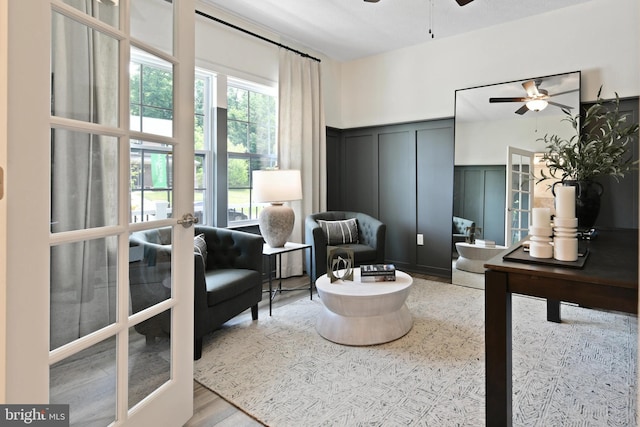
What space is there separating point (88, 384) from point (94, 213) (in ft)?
1.93

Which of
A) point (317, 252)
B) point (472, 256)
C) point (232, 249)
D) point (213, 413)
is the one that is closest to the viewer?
point (213, 413)

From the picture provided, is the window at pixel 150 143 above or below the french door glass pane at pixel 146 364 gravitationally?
above

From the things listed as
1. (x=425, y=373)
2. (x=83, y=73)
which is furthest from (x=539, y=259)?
(x=83, y=73)

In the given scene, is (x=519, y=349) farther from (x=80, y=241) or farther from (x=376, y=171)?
(x=376, y=171)

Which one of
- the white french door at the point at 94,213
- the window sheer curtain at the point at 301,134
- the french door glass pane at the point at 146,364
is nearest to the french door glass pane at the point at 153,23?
the white french door at the point at 94,213

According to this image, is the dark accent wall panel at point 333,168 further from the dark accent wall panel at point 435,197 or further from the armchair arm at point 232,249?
the armchair arm at point 232,249

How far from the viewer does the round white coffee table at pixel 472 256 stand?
→ 3.86m

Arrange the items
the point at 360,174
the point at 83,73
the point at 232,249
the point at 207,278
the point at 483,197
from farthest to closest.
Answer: the point at 360,174
the point at 483,197
the point at 232,249
the point at 207,278
the point at 83,73

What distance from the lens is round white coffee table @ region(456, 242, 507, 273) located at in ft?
12.7

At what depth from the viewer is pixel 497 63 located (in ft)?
12.3

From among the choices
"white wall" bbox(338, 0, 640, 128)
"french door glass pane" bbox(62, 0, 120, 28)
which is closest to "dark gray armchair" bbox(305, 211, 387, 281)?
"white wall" bbox(338, 0, 640, 128)

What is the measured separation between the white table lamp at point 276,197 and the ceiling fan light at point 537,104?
2490 mm

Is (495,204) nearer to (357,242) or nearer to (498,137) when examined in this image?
(498,137)

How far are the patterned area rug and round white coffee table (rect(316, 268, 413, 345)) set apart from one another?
0.07m
